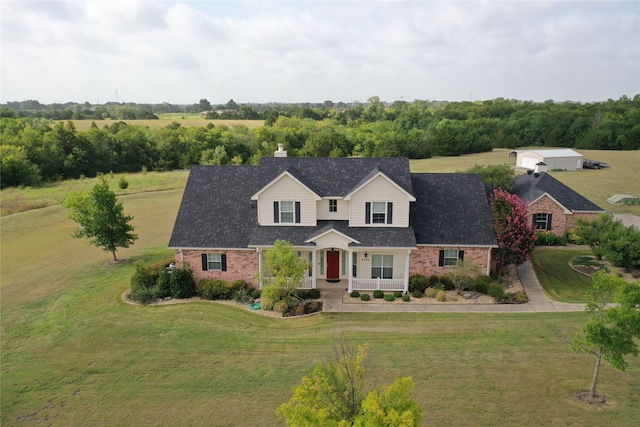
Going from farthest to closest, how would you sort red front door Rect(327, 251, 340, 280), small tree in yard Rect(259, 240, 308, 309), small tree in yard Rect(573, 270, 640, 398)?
red front door Rect(327, 251, 340, 280)
small tree in yard Rect(259, 240, 308, 309)
small tree in yard Rect(573, 270, 640, 398)

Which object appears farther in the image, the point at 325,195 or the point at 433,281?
the point at 325,195

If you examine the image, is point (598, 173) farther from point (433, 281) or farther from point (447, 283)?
point (433, 281)

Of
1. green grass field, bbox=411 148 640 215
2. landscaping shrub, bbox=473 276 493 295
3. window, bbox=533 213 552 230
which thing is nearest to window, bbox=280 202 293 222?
landscaping shrub, bbox=473 276 493 295

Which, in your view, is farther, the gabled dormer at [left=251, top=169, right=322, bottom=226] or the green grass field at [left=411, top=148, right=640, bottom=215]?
the green grass field at [left=411, top=148, right=640, bottom=215]

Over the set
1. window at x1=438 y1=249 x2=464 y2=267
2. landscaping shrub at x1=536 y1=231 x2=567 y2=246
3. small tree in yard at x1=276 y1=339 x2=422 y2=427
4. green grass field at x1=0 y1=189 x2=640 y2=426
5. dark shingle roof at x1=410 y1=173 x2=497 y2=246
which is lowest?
green grass field at x1=0 y1=189 x2=640 y2=426

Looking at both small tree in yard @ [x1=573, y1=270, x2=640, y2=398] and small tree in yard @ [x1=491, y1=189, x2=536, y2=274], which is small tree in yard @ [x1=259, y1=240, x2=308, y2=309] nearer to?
small tree in yard @ [x1=491, y1=189, x2=536, y2=274]

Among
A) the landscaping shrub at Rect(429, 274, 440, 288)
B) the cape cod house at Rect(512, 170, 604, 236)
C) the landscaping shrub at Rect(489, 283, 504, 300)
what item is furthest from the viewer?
the cape cod house at Rect(512, 170, 604, 236)

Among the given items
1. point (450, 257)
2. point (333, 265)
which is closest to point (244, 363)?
point (333, 265)
